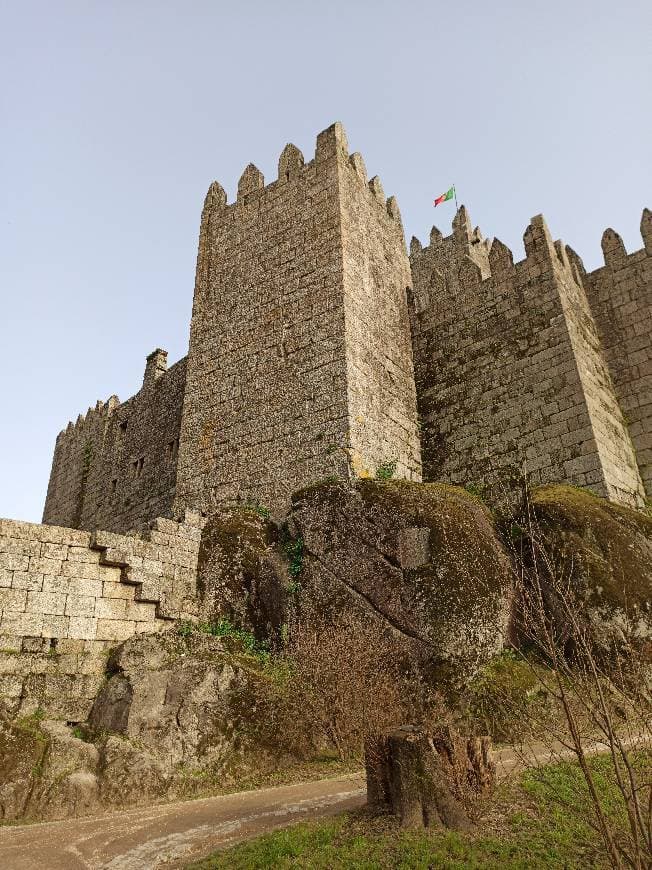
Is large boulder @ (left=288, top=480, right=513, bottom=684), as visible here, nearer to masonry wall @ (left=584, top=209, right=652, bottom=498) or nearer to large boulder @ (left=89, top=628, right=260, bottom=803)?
large boulder @ (left=89, top=628, right=260, bottom=803)

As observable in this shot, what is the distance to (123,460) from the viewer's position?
21.2m

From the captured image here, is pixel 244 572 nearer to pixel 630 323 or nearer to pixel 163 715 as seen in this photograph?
pixel 163 715

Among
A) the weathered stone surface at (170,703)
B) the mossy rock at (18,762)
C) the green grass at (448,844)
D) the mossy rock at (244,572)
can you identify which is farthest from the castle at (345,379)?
the green grass at (448,844)

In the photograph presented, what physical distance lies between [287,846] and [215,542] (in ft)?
23.5

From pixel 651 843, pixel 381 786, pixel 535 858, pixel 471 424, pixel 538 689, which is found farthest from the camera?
pixel 471 424

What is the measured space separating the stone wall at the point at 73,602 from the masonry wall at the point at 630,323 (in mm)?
10423

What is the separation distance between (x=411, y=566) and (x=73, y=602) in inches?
214

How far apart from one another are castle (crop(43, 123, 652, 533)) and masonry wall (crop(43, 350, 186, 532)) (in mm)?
1170

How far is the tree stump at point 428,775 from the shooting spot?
548 cm

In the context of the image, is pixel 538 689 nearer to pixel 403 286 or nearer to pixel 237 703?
pixel 237 703

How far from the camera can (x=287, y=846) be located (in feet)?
17.3

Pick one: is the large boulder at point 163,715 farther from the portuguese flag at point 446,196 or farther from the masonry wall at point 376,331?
the portuguese flag at point 446,196

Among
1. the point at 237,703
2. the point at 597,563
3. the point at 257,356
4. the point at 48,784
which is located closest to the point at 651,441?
the point at 597,563

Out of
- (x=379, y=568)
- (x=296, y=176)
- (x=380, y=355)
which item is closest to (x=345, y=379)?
(x=380, y=355)
